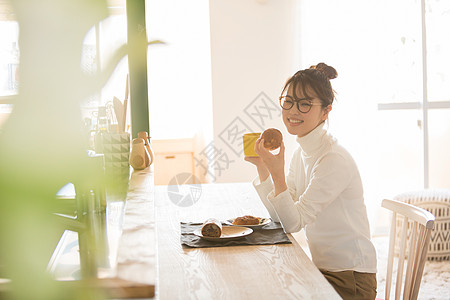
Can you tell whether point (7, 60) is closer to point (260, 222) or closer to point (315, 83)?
point (260, 222)

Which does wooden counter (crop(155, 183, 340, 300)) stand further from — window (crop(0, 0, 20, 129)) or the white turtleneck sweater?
window (crop(0, 0, 20, 129))

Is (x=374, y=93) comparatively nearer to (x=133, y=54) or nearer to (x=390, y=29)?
(x=390, y=29)

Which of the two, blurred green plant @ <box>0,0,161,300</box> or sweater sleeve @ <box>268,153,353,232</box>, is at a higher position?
blurred green plant @ <box>0,0,161,300</box>

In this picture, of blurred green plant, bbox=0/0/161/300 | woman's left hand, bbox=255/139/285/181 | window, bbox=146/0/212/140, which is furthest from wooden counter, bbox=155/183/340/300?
window, bbox=146/0/212/140

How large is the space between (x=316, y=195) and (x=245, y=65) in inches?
104

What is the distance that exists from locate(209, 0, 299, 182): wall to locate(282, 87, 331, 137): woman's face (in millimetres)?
2364

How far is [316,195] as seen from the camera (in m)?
1.89

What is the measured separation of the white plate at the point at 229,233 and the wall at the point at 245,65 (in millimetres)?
2596

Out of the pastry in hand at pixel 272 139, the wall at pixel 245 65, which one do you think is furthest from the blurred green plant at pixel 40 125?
the wall at pixel 245 65

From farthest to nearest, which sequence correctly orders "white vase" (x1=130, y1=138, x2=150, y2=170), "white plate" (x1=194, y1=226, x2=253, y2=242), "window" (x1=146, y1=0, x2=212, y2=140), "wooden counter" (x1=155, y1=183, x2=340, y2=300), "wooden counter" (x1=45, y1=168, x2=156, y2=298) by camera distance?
"window" (x1=146, y1=0, x2=212, y2=140)
"white vase" (x1=130, y1=138, x2=150, y2=170)
"white plate" (x1=194, y1=226, x2=253, y2=242)
"wooden counter" (x1=155, y1=183, x2=340, y2=300)
"wooden counter" (x1=45, y1=168, x2=156, y2=298)

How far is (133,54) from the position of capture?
2.74 metres

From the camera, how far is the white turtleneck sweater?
73.5 inches

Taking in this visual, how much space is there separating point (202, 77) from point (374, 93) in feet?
5.45

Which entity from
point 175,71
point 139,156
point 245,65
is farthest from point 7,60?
point 175,71
